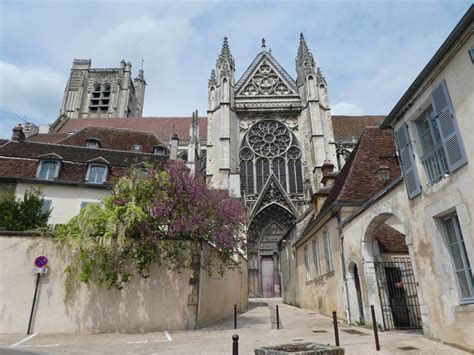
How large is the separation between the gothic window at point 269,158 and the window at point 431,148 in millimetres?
17217

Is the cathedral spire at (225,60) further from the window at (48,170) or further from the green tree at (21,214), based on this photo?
the green tree at (21,214)

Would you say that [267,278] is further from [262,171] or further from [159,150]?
[159,150]

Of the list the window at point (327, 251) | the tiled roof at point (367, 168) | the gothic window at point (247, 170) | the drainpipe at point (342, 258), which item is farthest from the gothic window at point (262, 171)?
the drainpipe at point (342, 258)

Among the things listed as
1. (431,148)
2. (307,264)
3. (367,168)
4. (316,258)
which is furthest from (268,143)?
(431,148)

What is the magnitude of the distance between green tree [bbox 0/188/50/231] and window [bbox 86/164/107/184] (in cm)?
296

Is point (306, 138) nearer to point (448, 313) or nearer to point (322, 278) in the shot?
point (322, 278)

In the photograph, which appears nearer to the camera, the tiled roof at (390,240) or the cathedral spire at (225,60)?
the tiled roof at (390,240)

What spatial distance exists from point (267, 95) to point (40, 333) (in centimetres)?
2228

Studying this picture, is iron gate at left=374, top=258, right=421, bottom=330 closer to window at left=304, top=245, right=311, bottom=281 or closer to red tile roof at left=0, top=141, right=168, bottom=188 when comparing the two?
window at left=304, top=245, right=311, bottom=281

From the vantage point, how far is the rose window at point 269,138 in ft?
80.2

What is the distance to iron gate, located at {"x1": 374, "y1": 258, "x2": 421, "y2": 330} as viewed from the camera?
298 inches

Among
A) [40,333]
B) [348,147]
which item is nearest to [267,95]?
[348,147]

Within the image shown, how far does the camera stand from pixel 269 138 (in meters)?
25.0

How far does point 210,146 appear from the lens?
24.0 meters
